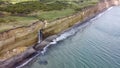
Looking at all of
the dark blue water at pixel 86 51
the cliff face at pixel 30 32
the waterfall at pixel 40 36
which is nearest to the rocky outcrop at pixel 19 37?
the cliff face at pixel 30 32

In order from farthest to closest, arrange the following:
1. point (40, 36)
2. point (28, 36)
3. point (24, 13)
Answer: point (24, 13), point (40, 36), point (28, 36)

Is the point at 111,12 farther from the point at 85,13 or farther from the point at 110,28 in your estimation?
the point at 110,28

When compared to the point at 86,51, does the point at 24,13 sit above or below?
above

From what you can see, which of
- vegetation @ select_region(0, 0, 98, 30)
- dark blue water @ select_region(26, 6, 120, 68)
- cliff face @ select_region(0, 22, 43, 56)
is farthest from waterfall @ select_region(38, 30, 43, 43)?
dark blue water @ select_region(26, 6, 120, 68)

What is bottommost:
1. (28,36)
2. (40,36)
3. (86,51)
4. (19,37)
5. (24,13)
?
(86,51)

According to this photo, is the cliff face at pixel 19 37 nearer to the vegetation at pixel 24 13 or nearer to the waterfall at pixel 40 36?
the waterfall at pixel 40 36

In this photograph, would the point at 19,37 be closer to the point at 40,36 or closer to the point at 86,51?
the point at 40,36

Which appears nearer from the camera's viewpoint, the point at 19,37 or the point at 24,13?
Answer: the point at 19,37

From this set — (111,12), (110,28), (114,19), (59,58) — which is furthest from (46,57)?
(111,12)

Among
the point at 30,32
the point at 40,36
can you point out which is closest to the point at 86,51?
the point at 40,36
